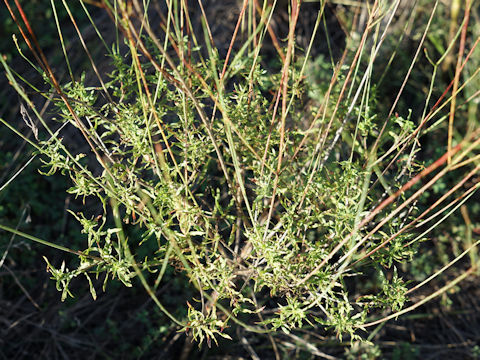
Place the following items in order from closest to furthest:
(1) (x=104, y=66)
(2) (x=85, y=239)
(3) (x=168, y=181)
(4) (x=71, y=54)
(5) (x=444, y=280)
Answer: (3) (x=168, y=181) → (2) (x=85, y=239) → (5) (x=444, y=280) → (1) (x=104, y=66) → (4) (x=71, y=54)

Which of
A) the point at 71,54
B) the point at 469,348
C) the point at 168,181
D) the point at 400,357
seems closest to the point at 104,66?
the point at 71,54

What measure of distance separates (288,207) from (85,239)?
4.11 feet

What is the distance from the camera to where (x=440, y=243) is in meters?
2.29

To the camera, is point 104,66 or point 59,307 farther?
point 104,66

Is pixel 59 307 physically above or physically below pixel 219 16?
below

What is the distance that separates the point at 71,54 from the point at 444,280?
7.57ft

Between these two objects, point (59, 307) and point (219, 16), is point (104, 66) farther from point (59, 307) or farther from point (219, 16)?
point (59, 307)

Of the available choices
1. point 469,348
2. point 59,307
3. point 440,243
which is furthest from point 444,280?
point 59,307

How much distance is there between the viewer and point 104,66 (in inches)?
95.9

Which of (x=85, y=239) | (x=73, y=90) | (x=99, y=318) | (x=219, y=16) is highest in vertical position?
(x=73, y=90)

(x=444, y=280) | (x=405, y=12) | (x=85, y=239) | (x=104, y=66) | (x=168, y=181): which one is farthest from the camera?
(x=405, y=12)

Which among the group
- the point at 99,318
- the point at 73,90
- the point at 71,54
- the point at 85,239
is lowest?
the point at 99,318

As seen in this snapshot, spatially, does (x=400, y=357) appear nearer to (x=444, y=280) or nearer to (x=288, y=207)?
(x=444, y=280)

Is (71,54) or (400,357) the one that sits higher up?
(71,54)
